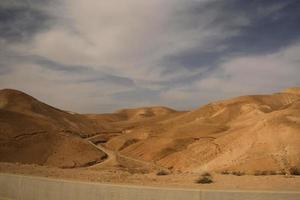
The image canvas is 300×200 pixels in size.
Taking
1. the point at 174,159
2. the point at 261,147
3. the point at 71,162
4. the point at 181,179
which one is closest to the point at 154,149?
the point at 174,159

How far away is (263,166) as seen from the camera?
132ft

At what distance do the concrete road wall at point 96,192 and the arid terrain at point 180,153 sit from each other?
940cm

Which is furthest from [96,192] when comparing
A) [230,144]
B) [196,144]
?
[196,144]

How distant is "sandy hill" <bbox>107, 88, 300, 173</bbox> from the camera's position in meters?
42.4

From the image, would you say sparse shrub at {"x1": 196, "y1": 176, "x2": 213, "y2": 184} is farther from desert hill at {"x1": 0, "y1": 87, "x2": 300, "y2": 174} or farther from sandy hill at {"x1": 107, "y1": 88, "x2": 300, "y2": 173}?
sandy hill at {"x1": 107, "y1": 88, "x2": 300, "y2": 173}

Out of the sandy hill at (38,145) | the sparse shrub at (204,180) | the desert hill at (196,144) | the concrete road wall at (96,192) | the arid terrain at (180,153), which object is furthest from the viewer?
the sandy hill at (38,145)

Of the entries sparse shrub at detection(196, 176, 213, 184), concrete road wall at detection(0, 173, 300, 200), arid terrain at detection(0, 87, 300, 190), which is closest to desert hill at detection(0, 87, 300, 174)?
arid terrain at detection(0, 87, 300, 190)

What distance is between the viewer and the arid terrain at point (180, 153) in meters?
23.6

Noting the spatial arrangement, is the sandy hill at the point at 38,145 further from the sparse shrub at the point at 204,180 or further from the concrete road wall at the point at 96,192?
the concrete road wall at the point at 96,192

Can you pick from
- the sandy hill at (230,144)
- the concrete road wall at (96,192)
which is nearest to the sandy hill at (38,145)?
the sandy hill at (230,144)

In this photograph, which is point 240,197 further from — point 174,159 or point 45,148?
point 45,148

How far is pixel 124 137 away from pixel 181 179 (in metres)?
68.0

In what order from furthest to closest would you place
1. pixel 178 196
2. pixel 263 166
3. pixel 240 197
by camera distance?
pixel 263 166, pixel 178 196, pixel 240 197

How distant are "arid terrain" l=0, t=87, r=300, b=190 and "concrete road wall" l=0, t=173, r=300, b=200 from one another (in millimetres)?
9397
